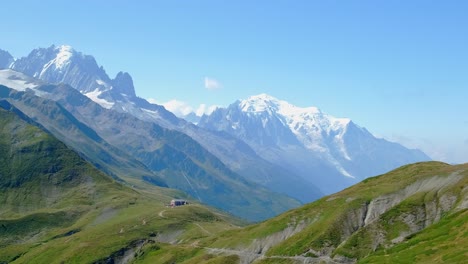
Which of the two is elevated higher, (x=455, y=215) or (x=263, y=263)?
(x=455, y=215)

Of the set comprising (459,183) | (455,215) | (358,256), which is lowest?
(358,256)

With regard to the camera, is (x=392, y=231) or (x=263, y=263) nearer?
(x=392, y=231)

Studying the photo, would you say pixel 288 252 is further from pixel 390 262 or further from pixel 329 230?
pixel 390 262

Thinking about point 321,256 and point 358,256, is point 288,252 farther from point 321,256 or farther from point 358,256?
point 358,256

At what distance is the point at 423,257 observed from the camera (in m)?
139

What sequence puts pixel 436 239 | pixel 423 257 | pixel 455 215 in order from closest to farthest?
pixel 423 257 < pixel 436 239 < pixel 455 215

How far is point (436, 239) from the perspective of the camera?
491 feet

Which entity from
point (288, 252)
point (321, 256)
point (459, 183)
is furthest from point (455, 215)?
point (288, 252)

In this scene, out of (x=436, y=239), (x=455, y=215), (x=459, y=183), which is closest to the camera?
(x=436, y=239)

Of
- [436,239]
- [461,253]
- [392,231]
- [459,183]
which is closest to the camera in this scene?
[461,253]

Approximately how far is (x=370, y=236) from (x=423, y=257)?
43701 mm

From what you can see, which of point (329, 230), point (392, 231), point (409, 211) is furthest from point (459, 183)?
point (329, 230)

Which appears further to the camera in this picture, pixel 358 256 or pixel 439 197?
pixel 439 197

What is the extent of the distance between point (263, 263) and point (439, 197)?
231 feet
